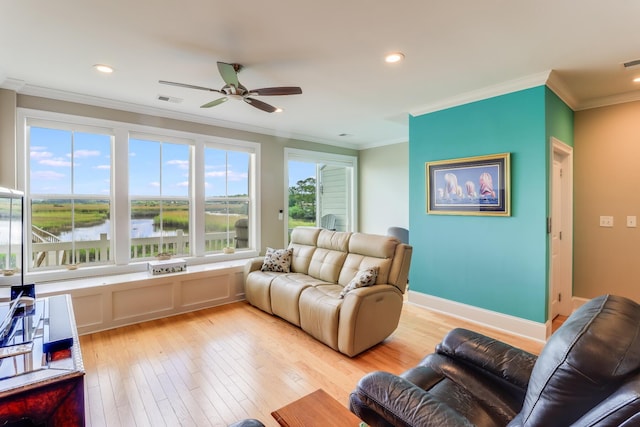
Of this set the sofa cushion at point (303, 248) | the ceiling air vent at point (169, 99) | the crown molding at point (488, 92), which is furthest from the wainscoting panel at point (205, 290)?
the crown molding at point (488, 92)

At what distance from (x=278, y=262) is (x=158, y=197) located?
6.33 feet

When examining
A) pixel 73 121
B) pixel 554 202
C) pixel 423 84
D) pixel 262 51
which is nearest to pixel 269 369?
pixel 262 51

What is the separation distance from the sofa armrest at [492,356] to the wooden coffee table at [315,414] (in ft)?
2.68

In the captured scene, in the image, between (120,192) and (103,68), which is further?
(120,192)

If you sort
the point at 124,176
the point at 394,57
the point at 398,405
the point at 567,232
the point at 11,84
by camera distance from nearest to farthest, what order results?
the point at 398,405, the point at 394,57, the point at 11,84, the point at 567,232, the point at 124,176

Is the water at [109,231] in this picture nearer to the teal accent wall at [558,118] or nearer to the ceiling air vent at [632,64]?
the teal accent wall at [558,118]

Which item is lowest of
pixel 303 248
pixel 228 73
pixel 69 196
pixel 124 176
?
pixel 303 248

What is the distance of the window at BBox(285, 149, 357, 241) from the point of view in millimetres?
5797

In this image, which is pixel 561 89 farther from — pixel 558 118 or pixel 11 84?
pixel 11 84

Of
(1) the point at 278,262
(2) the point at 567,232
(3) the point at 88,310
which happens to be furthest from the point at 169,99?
(2) the point at 567,232

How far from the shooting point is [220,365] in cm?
265

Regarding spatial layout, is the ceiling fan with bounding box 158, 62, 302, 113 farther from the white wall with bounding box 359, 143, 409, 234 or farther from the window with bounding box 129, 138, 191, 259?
the white wall with bounding box 359, 143, 409, 234

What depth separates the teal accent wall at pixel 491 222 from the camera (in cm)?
307

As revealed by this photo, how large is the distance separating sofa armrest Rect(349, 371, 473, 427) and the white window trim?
2.99 m
